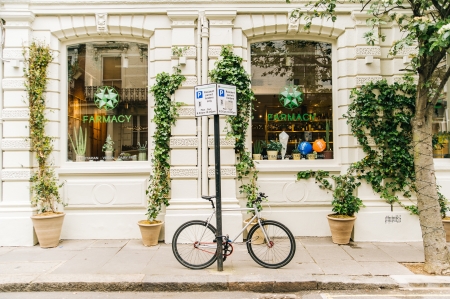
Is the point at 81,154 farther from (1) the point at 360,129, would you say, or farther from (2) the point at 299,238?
(1) the point at 360,129

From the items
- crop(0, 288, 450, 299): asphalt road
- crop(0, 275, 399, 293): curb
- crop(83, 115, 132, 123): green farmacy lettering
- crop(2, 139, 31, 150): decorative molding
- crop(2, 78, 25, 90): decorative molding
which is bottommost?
crop(0, 288, 450, 299): asphalt road

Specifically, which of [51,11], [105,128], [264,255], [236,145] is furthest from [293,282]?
[51,11]

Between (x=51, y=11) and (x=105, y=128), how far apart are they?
2861 millimetres

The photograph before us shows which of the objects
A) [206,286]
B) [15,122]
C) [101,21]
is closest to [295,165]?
[206,286]

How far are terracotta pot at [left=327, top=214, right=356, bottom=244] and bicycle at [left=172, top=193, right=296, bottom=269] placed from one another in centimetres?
200

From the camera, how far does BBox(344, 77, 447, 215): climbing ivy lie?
7.72m

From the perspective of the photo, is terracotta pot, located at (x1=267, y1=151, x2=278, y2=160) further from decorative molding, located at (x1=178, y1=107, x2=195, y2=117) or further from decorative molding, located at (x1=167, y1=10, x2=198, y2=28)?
decorative molding, located at (x1=167, y1=10, x2=198, y2=28)

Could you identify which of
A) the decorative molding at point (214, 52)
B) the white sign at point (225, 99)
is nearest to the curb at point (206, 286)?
the white sign at point (225, 99)

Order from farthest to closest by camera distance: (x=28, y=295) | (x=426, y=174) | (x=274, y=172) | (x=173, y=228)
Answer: (x=274, y=172) < (x=173, y=228) < (x=426, y=174) < (x=28, y=295)

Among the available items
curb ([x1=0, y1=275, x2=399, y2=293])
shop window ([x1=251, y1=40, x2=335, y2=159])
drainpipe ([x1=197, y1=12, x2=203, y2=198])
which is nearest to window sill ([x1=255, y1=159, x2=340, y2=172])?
shop window ([x1=251, y1=40, x2=335, y2=159])

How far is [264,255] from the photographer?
609 cm

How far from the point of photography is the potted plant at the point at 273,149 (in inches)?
336

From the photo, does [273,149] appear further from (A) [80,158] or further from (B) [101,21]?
(B) [101,21]

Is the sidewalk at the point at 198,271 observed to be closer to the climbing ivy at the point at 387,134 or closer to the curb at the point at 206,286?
the curb at the point at 206,286
